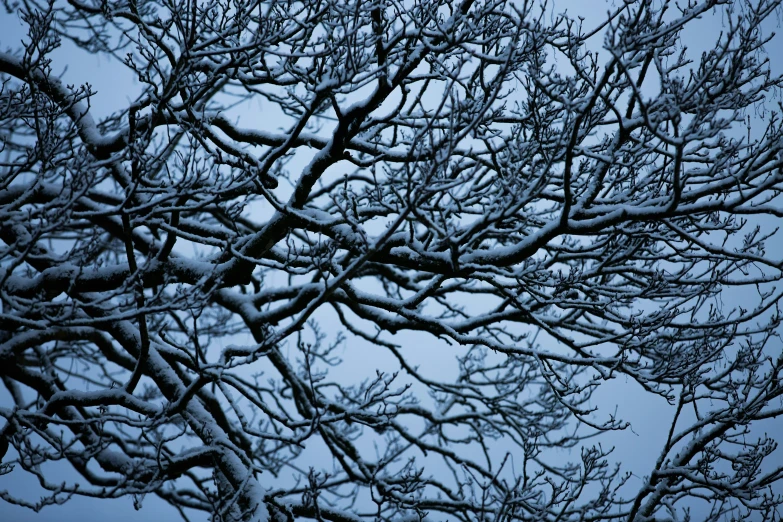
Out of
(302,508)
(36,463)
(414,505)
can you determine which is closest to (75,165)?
(36,463)

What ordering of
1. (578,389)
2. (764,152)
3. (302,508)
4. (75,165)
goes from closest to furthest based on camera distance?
(75,165)
(764,152)
(578,389)
(302,508)

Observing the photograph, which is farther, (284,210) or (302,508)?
(302,508)

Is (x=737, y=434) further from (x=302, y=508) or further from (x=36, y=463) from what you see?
(x=36, y=463)

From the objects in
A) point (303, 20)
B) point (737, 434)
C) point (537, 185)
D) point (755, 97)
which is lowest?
point (737, 434)

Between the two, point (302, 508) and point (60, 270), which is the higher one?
point (60, 270)

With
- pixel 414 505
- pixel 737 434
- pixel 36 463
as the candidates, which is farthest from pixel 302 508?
pixel 737 434

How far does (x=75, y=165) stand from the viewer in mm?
3654

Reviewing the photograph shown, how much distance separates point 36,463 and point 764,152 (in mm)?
4763

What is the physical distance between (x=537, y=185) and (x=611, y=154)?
2.66 ft

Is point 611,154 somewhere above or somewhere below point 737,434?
above

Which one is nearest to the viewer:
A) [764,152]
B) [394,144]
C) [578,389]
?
[764,152]

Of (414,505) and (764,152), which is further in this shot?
(414,505)

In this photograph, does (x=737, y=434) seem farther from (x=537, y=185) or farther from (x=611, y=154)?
(x=537, y=185)

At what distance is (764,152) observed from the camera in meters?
4.11
